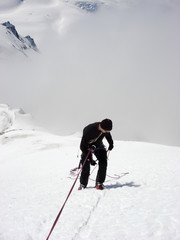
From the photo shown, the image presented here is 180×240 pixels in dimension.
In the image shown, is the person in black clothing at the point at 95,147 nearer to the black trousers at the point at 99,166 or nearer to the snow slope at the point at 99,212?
the black trousers at the point at 99,166

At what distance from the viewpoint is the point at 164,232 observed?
4387 millimetres

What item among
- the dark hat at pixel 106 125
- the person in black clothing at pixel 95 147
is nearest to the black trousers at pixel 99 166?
the person in black clothing at pixel 95 147

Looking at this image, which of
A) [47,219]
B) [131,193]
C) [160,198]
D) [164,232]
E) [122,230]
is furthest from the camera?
[131,193]

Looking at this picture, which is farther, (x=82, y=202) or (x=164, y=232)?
(x=82, y=202)

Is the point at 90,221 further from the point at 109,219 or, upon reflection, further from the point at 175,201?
the point at 175,201

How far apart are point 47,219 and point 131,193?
9.07 ft

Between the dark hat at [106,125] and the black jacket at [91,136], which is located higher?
the dark hat at [106,125]

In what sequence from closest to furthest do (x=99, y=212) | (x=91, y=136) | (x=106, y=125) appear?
1. (x=99, y=212)
2. (x=106, y=125)
3. (x=91, y=136)

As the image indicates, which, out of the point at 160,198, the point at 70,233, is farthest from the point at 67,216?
the point at 160,198

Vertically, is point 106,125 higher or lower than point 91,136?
higher

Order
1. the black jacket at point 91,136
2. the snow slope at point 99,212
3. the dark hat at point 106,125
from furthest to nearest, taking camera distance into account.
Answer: the black jacket at point 91,136 < the dark hat at point 106,125 < the snow slope at point 99,212

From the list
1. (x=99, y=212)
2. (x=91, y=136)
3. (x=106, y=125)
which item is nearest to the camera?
(x=99, y=212)

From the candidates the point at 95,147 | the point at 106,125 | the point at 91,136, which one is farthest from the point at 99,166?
the point at 106,125

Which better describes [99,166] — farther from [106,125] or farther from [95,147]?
[106,125]
